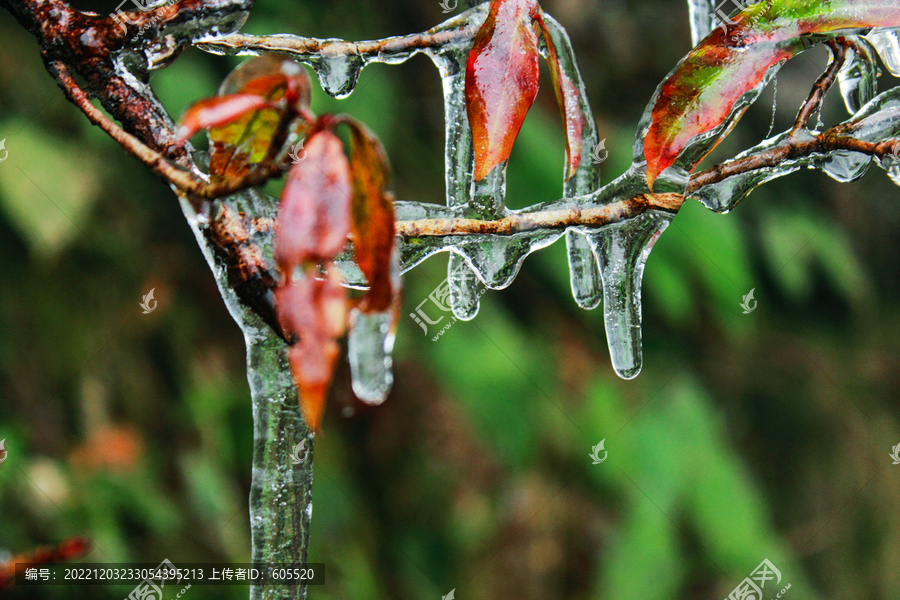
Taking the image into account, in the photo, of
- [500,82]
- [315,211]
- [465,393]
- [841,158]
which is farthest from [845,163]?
[465,393]

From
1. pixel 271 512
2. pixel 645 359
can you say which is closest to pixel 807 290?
pixel 645 359

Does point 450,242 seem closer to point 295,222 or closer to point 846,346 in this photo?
point 295,222

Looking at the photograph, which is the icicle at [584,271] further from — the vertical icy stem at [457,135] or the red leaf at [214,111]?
the red leaf at [214,111]

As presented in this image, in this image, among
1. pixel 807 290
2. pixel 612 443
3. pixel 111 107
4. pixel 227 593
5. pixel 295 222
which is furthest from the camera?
pixel 807 290

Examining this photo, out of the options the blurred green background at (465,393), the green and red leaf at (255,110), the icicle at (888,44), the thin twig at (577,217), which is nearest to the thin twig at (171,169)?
the green and red leaf at (255,110)

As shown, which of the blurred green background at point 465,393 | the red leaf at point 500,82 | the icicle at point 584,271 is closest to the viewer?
the red leaf at point 500,82

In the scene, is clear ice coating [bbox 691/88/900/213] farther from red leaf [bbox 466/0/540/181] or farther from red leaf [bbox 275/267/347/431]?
red leaf [bbox 275/267/347/431]

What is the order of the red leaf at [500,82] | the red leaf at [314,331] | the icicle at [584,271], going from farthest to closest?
the icicle at [584,271] < the red leaf at [500,82] < the red leaf at [314,331]

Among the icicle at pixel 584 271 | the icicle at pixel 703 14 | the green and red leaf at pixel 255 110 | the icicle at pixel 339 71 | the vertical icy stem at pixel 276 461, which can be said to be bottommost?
the vertical icy stem at pixel 276 461

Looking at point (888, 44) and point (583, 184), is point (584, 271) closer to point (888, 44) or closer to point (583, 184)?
point (583, 184)
